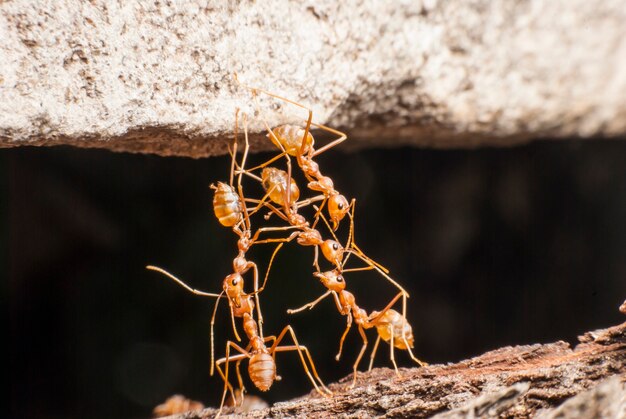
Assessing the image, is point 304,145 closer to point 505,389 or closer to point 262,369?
point 262,369

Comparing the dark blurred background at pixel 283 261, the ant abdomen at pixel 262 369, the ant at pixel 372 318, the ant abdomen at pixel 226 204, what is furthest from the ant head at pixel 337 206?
the dark blurred background at pixel 283 261

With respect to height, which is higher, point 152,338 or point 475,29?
point 475,29

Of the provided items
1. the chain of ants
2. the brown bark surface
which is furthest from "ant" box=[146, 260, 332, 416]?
the brown bark surface

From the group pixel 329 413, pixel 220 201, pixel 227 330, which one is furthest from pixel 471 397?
pixel 227 330

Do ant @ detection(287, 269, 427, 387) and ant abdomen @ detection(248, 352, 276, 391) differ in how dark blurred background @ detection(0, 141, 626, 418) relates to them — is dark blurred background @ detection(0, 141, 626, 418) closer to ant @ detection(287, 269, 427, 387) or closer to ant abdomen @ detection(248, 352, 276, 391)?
ant @ detection(287, 269, 427, 387)

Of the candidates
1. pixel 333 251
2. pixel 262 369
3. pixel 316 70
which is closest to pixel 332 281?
pixel 333 251

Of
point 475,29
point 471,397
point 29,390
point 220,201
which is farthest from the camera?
point 29,390

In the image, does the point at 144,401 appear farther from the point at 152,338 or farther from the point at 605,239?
the point at 605,239
